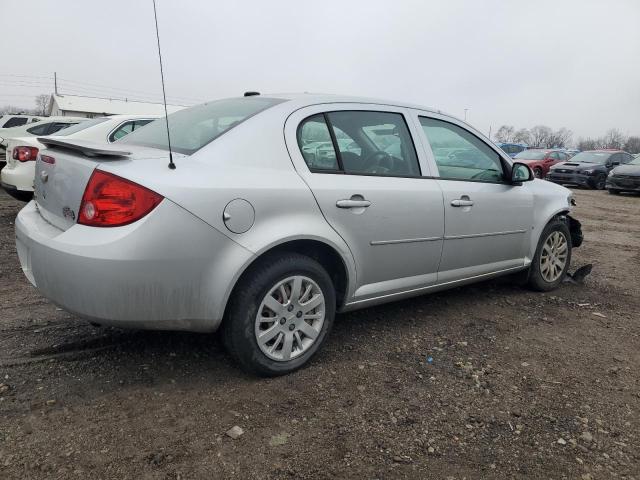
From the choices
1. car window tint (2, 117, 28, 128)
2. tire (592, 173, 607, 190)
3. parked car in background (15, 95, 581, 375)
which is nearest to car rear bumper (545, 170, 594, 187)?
tire (592, 173, 607, 190)

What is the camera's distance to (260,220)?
8.49ft

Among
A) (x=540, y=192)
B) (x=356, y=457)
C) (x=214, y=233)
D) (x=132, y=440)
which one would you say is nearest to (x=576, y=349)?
(x=540, y=192)

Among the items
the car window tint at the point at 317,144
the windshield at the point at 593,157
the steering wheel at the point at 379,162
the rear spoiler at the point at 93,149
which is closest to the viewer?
the rear spoiler at the point at 93,149

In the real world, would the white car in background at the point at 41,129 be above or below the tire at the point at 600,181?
above

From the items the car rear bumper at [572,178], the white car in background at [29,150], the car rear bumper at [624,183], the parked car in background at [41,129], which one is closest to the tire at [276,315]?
the white car in background at [29,150]

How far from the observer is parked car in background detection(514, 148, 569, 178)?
19406 mm

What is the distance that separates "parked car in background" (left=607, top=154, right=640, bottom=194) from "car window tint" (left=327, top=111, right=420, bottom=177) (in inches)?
594

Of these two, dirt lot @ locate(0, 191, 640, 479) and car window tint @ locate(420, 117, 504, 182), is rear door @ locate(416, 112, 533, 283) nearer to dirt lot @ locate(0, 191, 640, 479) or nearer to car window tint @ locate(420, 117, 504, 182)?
car window tint @ locate(420, 117, 504, 182)

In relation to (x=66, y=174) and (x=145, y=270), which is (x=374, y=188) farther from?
(x=66, y=174)

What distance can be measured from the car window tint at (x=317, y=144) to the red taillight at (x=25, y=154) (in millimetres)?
4964

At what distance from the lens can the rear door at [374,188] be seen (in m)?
2.92

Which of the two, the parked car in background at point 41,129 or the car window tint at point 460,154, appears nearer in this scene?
the car window tint at point 460,154

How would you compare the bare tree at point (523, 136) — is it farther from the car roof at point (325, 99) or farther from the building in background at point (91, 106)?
the car roof at point (325, 99)

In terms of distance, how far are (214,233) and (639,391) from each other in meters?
2.54
